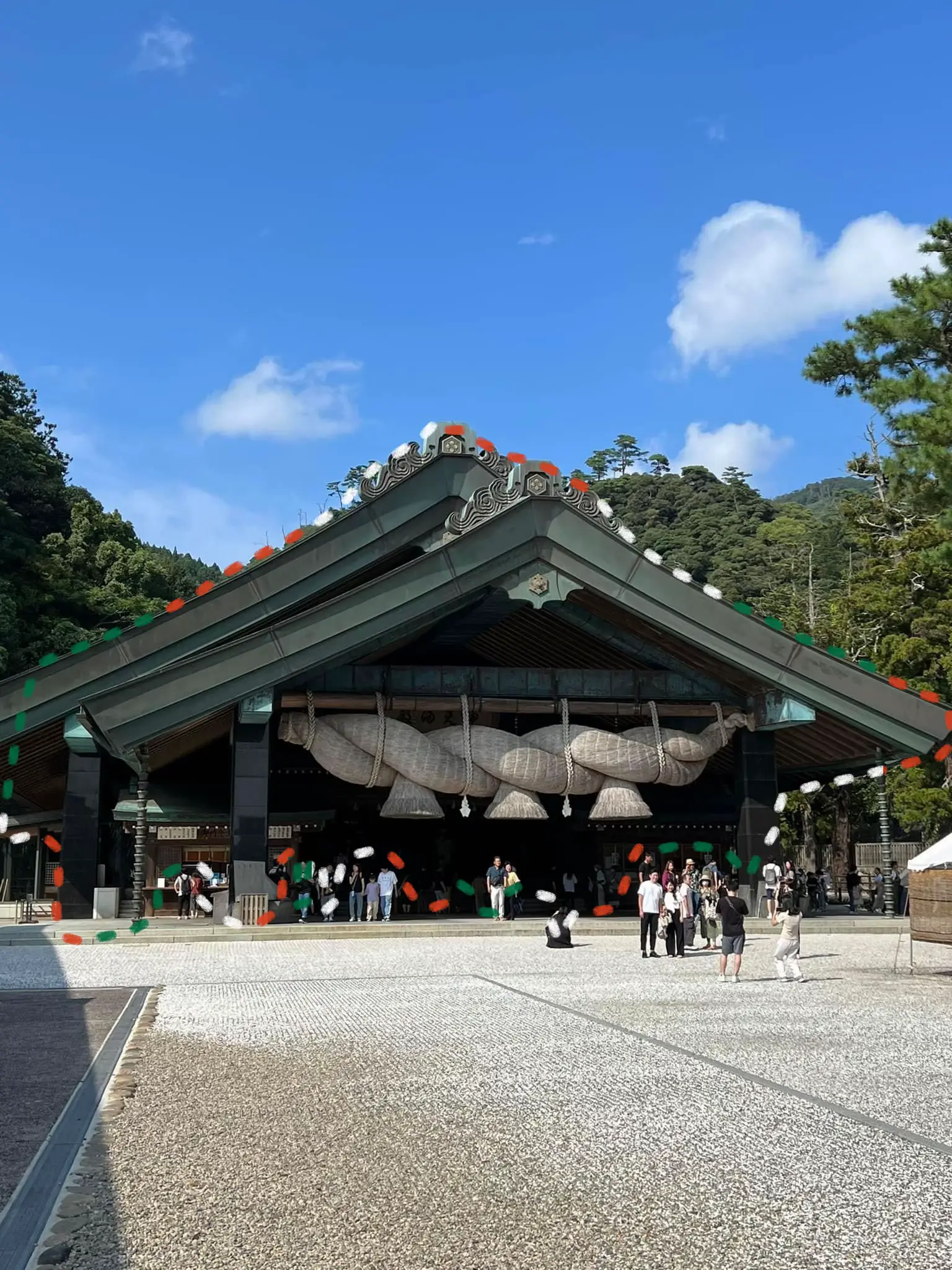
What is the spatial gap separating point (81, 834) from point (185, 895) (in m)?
3.91

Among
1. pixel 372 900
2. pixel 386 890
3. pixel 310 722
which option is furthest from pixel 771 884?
pixel 310 722

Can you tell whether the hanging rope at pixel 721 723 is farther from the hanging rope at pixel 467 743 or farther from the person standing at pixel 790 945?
the person standing at pixel 790 945

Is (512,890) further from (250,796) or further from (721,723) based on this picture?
(721,723)

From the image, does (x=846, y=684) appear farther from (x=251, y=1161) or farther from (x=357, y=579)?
(x=251, y=1161)

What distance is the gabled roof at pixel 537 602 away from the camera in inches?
1026

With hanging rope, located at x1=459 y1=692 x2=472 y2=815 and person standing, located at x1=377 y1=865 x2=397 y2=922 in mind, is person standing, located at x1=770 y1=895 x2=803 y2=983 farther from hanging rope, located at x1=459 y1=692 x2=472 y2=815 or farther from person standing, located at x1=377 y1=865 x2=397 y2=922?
person standing, located at x1=377 y1=865 x2=397 y2=922

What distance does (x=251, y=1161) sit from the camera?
6949 millimetres

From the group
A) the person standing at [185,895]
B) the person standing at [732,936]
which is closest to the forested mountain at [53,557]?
the person standing at [185,895]

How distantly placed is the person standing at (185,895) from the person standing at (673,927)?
15.4 metres

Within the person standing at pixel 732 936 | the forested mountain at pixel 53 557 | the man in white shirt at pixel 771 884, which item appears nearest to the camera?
the person standing at pixel 732 936

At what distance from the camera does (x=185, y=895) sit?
106ft

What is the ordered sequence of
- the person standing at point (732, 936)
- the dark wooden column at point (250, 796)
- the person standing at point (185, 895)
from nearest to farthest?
the person standing at point (732, 936) < the dark wooden column at point (250, 796) < the person standing at point (185, 895)

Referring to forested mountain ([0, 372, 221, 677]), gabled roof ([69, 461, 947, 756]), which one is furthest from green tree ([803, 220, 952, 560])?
forested mountain ([0, 372, 221, 677])

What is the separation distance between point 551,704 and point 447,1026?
17.5m
